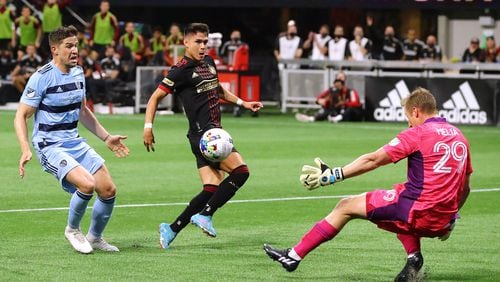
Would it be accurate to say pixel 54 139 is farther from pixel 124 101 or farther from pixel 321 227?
pixel 124 101

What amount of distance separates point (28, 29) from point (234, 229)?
73.0 ft

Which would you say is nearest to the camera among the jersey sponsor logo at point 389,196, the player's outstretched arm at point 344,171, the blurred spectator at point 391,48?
the player's outstretched arm at point 344,171

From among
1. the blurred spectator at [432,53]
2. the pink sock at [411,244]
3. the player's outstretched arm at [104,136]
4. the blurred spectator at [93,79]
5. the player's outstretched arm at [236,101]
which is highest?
the player's outstretched arm at [236,101]

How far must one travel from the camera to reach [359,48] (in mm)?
31422

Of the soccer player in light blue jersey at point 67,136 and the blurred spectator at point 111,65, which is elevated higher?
the soccer player in light blue jersey at point 67,136

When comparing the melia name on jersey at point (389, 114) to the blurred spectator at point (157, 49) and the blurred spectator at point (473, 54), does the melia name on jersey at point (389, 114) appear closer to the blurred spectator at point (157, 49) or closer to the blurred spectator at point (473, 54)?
the blurred spectator at point (473, 54)

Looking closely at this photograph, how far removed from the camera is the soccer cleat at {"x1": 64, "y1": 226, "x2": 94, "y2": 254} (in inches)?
434

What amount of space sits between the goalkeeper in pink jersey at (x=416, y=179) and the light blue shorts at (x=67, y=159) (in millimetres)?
2600

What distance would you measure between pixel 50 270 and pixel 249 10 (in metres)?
28.3

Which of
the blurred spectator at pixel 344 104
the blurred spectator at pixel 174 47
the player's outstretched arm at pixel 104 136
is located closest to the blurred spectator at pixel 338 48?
the blurred spectator at pixel 344 104

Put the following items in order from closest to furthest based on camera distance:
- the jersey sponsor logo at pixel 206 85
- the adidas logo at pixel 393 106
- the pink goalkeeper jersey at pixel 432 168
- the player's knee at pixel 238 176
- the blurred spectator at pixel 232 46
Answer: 1. the pink goalkeeper jersey at pixel 432 168
2. the player's knee at pixel 238 176
3. the jersey sponsor logo at pixel 206 85
4. the adidas logo at pixel 393 106
5. the blurred spectator at pixel 232 46

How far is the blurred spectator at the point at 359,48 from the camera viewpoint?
31.4m

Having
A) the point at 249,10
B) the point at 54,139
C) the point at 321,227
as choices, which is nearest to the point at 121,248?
the point at 54,139

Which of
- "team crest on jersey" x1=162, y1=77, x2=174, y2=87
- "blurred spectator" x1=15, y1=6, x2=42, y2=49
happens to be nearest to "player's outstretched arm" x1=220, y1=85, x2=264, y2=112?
"team crest on jersey" x1=162, y1=77, x2=174, y2=87
